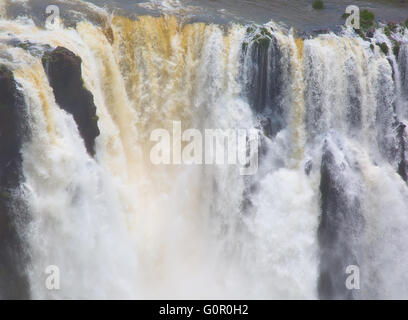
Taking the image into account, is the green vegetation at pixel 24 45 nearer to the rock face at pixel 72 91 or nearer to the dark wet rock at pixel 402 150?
the rock face at pixel 72 91

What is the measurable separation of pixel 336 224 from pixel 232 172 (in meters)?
3.17

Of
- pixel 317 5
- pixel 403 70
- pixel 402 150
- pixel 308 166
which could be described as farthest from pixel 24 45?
pixel 317 5

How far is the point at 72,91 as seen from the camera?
10.9 m

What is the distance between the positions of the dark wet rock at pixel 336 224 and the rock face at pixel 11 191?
7420mm

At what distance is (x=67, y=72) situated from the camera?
10719 millimetres

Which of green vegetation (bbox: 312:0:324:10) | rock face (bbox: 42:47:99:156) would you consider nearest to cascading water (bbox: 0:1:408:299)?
rock face (bbox: 42:47:99:156)

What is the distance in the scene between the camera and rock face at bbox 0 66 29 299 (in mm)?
9914

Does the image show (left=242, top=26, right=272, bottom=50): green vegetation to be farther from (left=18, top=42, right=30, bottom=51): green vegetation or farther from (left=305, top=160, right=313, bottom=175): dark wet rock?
(left=18, top=42, right=30, bottom=51): green vegetation

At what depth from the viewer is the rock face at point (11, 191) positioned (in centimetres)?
991

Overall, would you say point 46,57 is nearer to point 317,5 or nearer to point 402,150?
point 402,150

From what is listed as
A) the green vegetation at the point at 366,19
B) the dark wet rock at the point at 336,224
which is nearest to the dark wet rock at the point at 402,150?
the dark wet rock at the point at 336,224

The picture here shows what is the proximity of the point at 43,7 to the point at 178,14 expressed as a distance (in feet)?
12.0

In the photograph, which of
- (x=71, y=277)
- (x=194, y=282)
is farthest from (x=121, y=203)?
(x=194, y=282)
